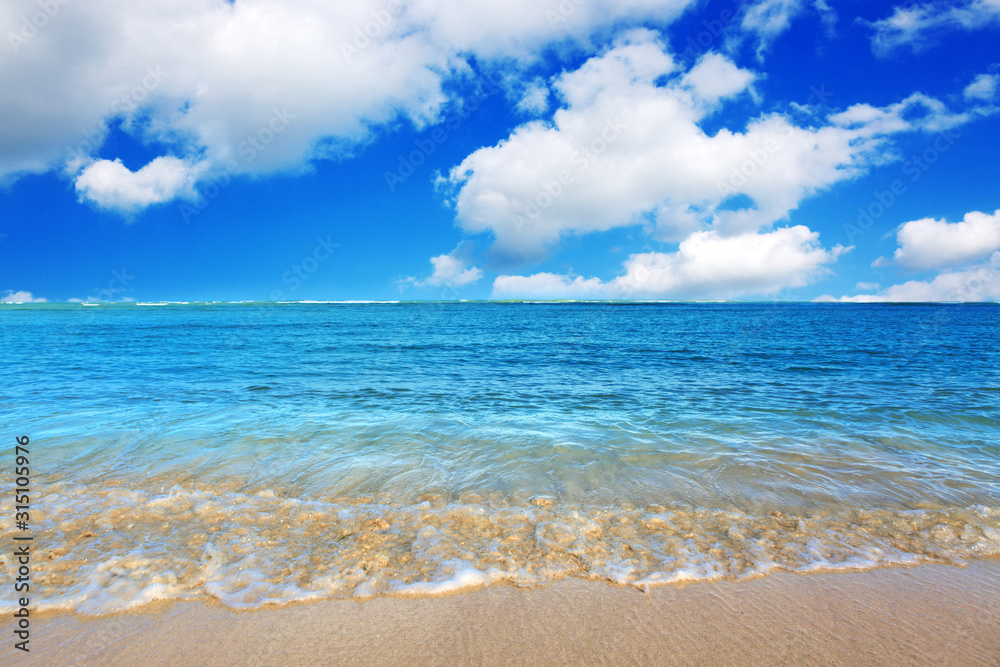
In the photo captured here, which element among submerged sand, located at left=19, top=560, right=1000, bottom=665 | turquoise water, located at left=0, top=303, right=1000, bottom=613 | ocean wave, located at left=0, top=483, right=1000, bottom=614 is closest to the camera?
submerged sand, located at left=19, top=560, right=1000, bottom=665

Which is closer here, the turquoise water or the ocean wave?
the ocean wave

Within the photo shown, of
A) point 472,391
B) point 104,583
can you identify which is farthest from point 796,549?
point 472,391

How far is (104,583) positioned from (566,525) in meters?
4.77

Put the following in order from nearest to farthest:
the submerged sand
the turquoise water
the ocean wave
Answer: the submerged sand, the ocean wave, the turquoise water

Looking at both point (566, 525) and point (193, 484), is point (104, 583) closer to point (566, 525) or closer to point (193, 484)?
point (193, 484)

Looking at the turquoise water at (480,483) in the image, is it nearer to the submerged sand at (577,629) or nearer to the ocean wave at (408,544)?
the ocean wave at (408,544)

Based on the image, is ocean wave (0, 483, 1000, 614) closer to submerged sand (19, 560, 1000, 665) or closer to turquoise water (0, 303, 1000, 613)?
turquoise water (0, 303, 1000, 613)

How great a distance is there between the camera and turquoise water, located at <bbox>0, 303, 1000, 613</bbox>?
4.59 m

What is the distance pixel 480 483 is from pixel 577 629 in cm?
347

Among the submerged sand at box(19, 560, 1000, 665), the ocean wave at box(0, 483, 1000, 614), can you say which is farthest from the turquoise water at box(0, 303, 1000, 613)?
the submerged sand at box(19, 560, 1000, 665)

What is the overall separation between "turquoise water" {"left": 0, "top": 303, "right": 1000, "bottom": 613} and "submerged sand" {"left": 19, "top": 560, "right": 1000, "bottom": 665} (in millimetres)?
247

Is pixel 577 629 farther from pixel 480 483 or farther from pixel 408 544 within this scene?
pixel 480 483

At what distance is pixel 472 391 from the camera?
49.2ft

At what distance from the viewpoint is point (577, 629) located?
367cm
